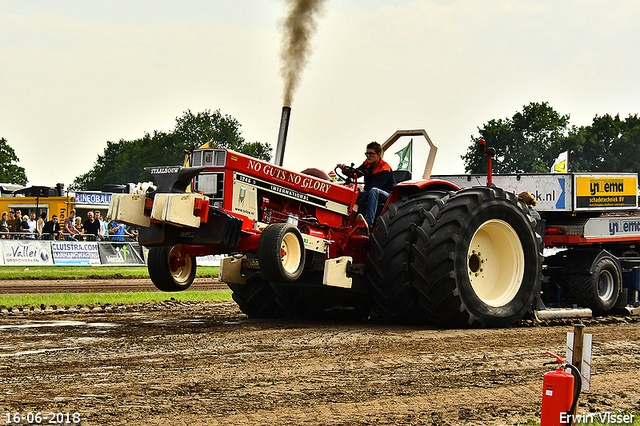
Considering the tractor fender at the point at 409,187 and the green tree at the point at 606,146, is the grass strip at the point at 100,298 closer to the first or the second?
the tractor fender at the point at 409,187

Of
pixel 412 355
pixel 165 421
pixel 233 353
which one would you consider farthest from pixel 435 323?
pixel 165 421

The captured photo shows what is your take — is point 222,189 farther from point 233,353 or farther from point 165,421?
point 165,421

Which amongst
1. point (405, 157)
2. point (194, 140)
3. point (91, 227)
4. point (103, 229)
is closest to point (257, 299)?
point (405, 157)

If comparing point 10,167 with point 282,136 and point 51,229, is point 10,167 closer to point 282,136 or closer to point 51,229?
point 51,229

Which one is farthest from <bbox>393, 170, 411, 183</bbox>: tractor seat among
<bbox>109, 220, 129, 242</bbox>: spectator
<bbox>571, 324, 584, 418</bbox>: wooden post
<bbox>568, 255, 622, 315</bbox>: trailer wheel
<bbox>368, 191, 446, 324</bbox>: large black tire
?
<bbox>109, 220, 129, 242</bbox>: spectator

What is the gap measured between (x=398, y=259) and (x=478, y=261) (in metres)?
1.21

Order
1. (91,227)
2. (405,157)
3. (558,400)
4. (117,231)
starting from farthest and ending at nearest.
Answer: (117,231) < (91,227) < (405,157) < (558,400)

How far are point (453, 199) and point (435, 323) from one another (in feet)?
4.66

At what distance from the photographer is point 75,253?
23250mm

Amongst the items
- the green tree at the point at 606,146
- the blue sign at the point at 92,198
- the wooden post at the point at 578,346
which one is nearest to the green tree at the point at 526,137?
the green tree at the point at 606,146

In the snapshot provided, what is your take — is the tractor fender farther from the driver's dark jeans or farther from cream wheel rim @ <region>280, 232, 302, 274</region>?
cream wheel rim @ <region>280, 232, 302, 274</region>

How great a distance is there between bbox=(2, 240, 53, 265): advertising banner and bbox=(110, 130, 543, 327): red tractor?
1484cm

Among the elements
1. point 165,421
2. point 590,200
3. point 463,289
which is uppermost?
point 590,200

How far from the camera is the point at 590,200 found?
39.9ft
